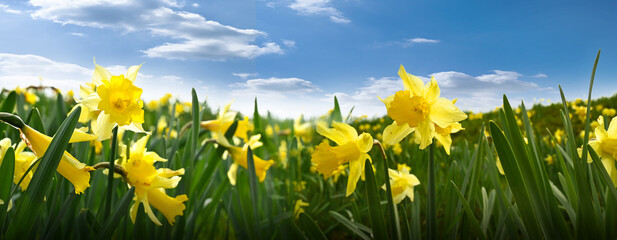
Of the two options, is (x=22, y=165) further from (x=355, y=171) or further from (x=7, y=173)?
(x=355, y=171)

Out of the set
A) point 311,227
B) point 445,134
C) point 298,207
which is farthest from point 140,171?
point 298,207

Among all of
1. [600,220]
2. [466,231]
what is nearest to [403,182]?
[466,231]

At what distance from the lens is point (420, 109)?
1058mm

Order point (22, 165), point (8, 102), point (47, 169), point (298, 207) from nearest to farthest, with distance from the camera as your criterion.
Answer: point (47, 169), point (22, 165), point (8, 102), point (298, 207)

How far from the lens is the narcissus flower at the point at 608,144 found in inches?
46.4

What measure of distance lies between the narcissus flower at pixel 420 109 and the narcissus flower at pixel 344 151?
0.27 ft

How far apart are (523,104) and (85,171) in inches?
47.6

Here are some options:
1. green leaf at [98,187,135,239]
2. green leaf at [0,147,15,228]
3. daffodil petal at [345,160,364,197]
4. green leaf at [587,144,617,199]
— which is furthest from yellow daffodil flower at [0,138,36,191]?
green leaf at [587,144,617,199]

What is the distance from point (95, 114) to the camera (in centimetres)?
126

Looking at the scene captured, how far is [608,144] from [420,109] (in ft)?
1.80

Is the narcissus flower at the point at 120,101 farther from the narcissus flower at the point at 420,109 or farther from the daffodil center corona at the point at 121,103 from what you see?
the narcissus flower at the point at 420,109

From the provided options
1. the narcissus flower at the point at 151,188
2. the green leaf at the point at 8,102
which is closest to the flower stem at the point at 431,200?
the narcissus flower at the point at 151,188

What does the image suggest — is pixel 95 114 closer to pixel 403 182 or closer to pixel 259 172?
pixel 259 172

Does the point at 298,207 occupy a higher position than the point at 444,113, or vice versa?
the point at 444,113
